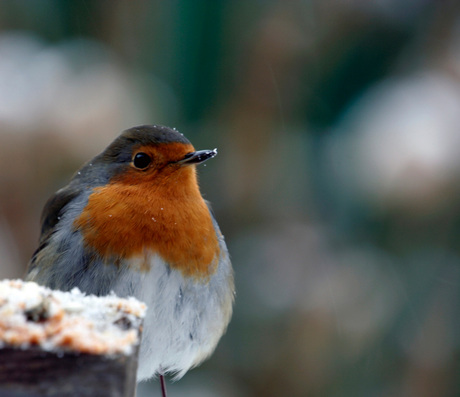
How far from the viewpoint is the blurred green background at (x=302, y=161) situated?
412 centimetres

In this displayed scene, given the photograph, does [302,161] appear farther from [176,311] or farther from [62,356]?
[62,356]

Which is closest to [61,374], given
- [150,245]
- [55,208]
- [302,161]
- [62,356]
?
[62,356]

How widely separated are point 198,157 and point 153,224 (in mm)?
289

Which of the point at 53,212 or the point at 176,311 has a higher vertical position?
the point at 53,212

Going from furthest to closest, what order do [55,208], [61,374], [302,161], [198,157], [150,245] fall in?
1. [302,161]
2. [55,208]
3. [198,157]
4. [150,245]
5. [61,374]

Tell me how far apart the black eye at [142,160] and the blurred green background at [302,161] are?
1.80 meters

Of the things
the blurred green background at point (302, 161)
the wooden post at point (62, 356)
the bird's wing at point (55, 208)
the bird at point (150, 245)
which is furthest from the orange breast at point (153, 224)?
the blurred green background at point (302, 161)

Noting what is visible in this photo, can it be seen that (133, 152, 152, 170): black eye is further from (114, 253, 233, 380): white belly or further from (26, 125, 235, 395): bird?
(114, 253, 233, 380): white belly

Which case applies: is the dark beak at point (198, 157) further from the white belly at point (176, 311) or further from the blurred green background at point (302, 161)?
the blurred green background at point (302, 161)

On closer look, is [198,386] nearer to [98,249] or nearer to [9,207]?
[9,207]

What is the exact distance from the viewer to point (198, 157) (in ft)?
7.22

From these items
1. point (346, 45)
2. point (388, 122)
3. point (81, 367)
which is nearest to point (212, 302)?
point (81, 367)

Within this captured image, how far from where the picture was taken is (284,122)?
16.1 ft

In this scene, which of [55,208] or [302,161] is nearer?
[55,208]
